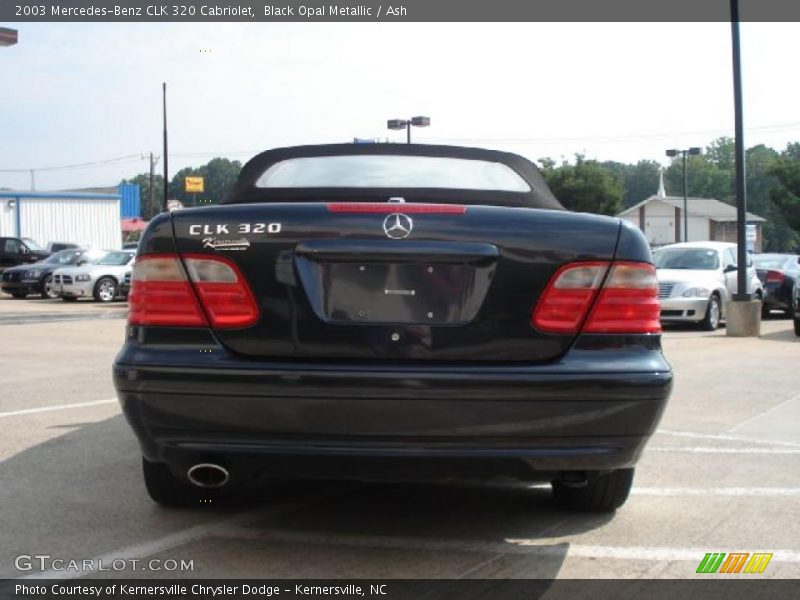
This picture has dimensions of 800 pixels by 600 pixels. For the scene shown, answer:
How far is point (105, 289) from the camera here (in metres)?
25.2

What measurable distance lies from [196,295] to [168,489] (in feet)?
4.12

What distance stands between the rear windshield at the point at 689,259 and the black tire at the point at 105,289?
1430 centimetres

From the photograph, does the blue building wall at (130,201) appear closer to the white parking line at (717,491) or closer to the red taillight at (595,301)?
the white parking line at (717,491)

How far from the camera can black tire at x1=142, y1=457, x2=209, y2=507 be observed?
4.27 m

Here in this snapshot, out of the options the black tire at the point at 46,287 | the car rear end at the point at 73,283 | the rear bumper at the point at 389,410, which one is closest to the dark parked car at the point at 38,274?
the black tire at the point at 46,287

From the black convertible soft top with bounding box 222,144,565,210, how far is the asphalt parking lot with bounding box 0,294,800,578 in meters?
1.45

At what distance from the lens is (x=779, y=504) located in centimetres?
472

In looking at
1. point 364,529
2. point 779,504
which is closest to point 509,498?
point 364,529

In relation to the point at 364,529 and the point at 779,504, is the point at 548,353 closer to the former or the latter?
the point at 364,529

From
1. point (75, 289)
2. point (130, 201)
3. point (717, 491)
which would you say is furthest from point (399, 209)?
point (130, 201)

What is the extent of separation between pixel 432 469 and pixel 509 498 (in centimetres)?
150

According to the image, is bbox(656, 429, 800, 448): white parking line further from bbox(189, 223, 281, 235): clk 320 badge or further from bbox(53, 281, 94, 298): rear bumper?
bbox(53, 281, 94, 298): rear bumper

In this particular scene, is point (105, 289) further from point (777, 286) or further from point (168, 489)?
point (168, 489)

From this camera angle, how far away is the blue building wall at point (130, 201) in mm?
86938
